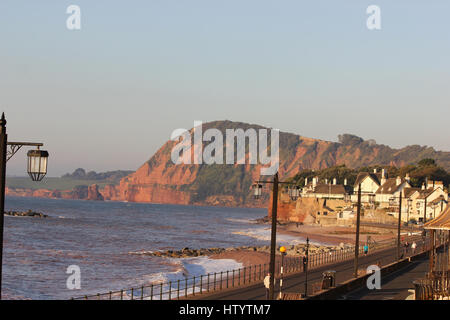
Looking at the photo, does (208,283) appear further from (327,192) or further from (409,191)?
(327,192)

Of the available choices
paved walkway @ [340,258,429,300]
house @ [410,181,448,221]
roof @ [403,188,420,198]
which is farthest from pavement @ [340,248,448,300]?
roof @ [403,188,420,198]

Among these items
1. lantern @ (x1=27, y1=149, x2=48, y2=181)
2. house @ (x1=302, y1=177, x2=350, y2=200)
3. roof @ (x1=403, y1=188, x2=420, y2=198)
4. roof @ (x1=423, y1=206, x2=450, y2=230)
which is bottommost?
house @ (x1=302, y1=177, x2=350, y2=200)

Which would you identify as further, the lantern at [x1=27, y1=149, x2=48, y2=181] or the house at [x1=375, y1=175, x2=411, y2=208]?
the house at [x1=375, y1=175, x2=411, y2=208]

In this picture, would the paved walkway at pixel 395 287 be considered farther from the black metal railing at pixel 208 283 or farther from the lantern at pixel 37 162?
the lantern at pixel 37 162

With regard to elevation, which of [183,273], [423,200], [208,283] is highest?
[423,200]

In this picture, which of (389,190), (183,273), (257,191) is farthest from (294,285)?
(389,190)

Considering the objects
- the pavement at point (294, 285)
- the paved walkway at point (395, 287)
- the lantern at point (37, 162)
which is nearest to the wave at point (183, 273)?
the pavement at point (294, 285)

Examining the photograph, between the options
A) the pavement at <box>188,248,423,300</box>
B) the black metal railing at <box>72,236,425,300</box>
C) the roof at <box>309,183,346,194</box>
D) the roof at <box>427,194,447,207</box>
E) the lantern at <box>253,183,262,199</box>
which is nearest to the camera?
the lantern at <box>253,183,262,199</box>

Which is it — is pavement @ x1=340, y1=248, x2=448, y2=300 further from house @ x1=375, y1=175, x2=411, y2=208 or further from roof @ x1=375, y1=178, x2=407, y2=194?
roof @ x1=375, y1=178, x2=407, y2=194

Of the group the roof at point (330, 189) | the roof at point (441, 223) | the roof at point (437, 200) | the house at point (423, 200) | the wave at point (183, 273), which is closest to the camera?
the roof at point (441, 223)

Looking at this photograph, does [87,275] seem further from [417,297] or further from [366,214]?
[366,214]

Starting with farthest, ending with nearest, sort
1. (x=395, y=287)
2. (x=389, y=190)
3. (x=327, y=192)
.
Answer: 1. (x=327, y=192)
2. (x=389, y=190)
3. (x=395, y=287)
